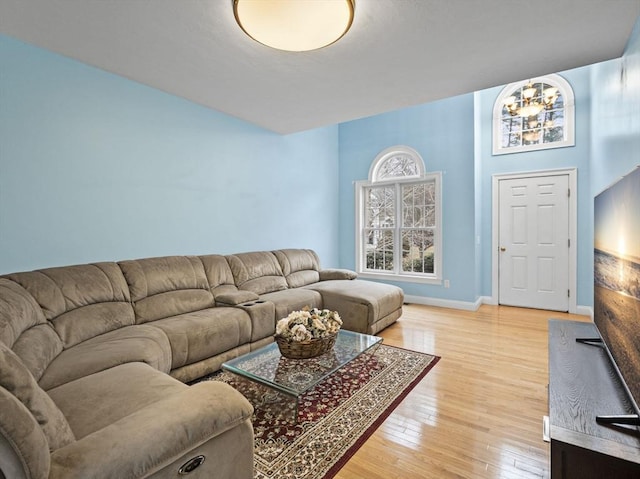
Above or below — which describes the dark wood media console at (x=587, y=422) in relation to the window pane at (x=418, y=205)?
below

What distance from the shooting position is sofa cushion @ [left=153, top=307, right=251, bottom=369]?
92.2 inches

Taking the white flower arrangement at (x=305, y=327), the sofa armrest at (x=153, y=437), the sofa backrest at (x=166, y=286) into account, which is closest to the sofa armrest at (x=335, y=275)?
the sofa backrest at (x=166, y=286)

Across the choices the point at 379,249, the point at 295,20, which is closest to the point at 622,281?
the point at 295,20

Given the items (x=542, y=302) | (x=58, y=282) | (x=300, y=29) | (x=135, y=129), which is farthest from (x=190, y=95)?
(x=542, y=302)

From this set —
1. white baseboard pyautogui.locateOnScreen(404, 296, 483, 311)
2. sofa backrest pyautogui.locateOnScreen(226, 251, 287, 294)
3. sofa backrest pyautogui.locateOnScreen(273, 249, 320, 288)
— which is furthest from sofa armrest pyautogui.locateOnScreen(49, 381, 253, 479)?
white baseboard pyautogui.locateOnScreen(404, 296, 483, 311)

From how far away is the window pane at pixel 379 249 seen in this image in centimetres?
550

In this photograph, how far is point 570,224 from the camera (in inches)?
170

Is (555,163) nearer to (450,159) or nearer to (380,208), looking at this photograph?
(450,159)

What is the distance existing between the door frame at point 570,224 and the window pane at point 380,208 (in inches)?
61.1

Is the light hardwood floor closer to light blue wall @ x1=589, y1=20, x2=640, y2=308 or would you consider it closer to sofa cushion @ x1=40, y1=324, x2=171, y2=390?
sofa cushion @ x1=40, y1=324, x2=171, y2=390

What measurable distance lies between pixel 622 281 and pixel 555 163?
379 centimetres

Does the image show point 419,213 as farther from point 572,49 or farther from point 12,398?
point 12,398

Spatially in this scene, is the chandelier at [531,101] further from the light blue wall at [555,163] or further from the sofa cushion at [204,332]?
the sofa cushion at [204,332]

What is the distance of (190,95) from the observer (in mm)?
3287
